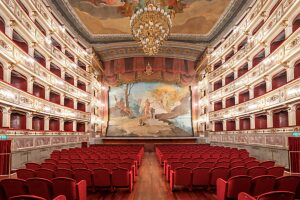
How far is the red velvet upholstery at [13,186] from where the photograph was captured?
14.4 ft

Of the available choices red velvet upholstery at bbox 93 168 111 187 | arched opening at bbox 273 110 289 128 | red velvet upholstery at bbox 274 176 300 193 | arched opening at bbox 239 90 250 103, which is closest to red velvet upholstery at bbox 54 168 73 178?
red velvet upholstery at bbox 93 168 111 187

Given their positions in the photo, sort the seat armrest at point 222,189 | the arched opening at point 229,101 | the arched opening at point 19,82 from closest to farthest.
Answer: the seat armrest at point 222,189, the arched opening at point 19,82, the arched opening at point 229,101

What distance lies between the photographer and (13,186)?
4414mm

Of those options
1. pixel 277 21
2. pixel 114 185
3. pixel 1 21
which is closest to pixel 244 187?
pixel 114 185

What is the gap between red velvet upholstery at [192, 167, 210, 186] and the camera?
6.50 m

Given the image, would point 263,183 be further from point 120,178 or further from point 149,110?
point 149,110

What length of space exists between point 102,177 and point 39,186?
2.16m

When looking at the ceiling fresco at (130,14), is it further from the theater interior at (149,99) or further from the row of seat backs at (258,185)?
the row of seat backs at (258,185)

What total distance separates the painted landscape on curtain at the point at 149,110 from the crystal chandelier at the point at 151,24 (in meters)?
14.2

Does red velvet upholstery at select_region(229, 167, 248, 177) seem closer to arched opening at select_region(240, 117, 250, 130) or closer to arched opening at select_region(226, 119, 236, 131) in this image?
arched opening at select_region(240, 117, 250, 130)

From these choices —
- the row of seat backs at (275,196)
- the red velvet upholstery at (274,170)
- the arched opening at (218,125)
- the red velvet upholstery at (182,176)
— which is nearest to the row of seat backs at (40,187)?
the red velvet upholstery at (182,176)

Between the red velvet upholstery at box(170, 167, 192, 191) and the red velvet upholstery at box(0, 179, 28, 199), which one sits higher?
the red velvet upholstery at box(0, 179, 28, 199)

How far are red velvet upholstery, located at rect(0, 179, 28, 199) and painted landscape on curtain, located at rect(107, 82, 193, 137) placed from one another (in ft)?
69.0

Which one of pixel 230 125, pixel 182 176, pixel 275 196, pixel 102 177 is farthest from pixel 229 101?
pixel 275 196
